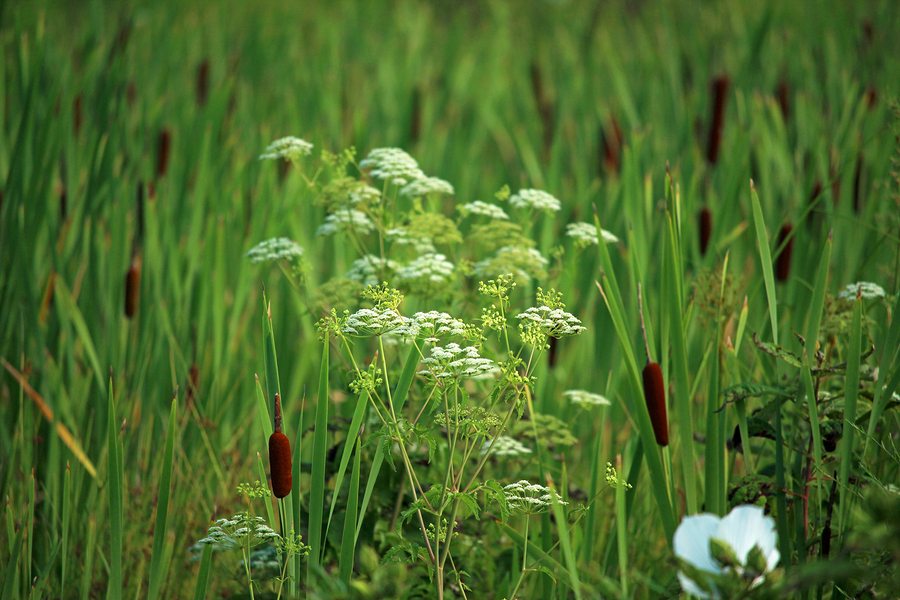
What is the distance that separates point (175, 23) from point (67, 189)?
9.97ft

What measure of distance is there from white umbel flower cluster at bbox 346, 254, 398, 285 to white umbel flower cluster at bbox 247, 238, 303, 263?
0.35 feet

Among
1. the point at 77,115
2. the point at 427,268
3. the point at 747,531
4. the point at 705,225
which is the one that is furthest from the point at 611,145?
the point at 747,531

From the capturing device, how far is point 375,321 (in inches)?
45.1

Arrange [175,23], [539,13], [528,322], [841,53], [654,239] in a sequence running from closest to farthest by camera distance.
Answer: [528,322]
[654,239]
[841,53]
[175,23]
[539,13]

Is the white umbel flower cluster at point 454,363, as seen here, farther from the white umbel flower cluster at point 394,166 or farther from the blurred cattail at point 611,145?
the blurred cattail at point 611,145

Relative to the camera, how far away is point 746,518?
0.93m

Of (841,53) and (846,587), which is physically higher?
(841,53)

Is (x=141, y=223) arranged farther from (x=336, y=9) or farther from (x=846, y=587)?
(x=336, y=9)

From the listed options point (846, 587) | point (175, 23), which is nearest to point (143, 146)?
point (846, 587)

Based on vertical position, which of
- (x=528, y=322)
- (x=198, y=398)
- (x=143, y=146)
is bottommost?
(x=198, y=398)

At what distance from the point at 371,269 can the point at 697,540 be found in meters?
0.88

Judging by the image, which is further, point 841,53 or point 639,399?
point 841,53

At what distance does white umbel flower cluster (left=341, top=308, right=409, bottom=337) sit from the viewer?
114 cm

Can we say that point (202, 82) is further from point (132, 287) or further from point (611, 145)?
point (132, 287)
